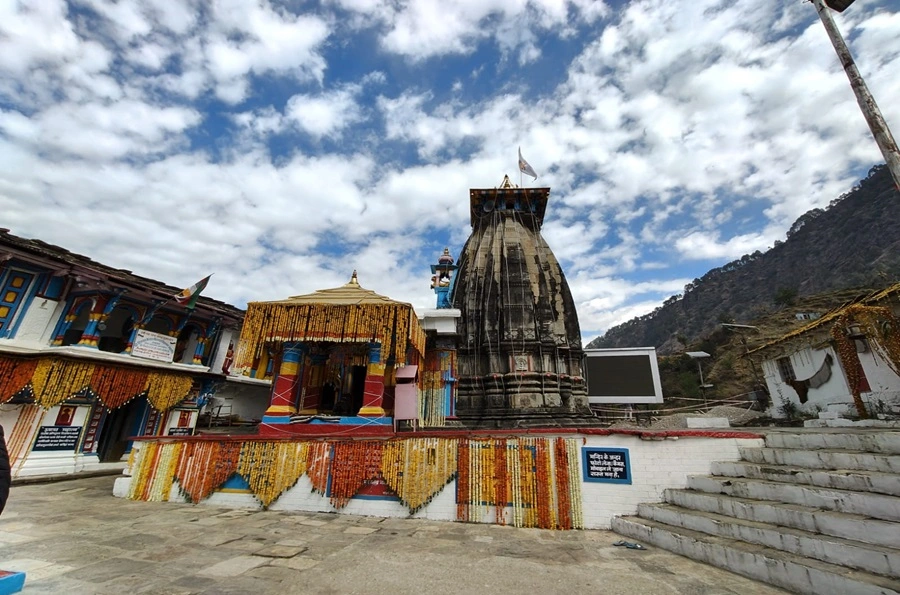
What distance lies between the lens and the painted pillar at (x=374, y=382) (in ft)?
35.2

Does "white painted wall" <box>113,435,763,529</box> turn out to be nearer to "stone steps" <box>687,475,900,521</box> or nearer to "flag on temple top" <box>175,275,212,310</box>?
"stone steps" <box>687,475,900,521</box>

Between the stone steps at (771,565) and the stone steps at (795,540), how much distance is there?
8 centimetres

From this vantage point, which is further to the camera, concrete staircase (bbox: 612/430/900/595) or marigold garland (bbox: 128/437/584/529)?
marigold garland (bbox: 128/437/584/529)

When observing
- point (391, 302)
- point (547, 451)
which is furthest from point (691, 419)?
point (391, 302)

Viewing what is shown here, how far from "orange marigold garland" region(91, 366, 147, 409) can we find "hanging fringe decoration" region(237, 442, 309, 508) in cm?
759

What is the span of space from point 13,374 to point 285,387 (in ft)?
25.7

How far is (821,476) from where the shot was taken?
5176 millimetres

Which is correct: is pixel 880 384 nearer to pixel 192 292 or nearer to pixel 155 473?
pixel 155 473

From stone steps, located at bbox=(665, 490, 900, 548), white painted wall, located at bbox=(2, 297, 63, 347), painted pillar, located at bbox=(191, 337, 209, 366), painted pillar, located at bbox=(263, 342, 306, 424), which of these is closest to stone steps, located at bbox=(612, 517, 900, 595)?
stone steps, located at bbox=(665, 490, 900, 548)

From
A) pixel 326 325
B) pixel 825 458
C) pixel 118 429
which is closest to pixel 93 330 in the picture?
pixel 118 429

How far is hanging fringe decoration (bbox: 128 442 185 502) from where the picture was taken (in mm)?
8523

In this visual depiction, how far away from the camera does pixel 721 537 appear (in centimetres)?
512

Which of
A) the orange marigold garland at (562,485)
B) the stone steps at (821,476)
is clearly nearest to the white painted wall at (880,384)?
the stone steps at (821,476)

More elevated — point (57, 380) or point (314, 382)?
point (314, 382)
